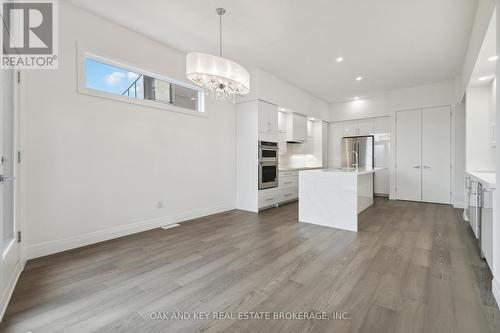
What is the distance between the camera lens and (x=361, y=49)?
3.90 metres

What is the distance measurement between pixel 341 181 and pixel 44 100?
406 cm

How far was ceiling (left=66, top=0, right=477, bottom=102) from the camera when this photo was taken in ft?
9.16

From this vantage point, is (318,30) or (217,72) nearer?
(217,72)

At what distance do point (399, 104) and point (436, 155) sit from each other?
157 centimetres

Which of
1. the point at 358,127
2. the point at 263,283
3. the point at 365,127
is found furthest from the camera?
the point at 358,127

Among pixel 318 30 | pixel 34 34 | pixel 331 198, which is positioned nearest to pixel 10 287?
pixel 34 34

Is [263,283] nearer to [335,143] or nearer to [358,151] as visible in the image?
[358,151]

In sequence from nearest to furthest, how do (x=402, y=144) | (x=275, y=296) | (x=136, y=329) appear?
(x=136, y=329) → (x=275, y=296) → (x=402, y=144)

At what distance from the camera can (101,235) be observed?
308 centimetres

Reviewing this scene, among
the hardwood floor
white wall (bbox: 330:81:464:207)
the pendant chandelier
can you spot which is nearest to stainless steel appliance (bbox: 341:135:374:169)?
white wall (bbox: 330:81:464:207)

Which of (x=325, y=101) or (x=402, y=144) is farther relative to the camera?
(x=325, y=101)

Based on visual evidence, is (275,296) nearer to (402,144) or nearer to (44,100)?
(44,100)

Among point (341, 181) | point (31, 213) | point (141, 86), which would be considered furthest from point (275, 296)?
point (141, 86)

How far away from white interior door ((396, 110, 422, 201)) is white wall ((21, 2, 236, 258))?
518 cm
